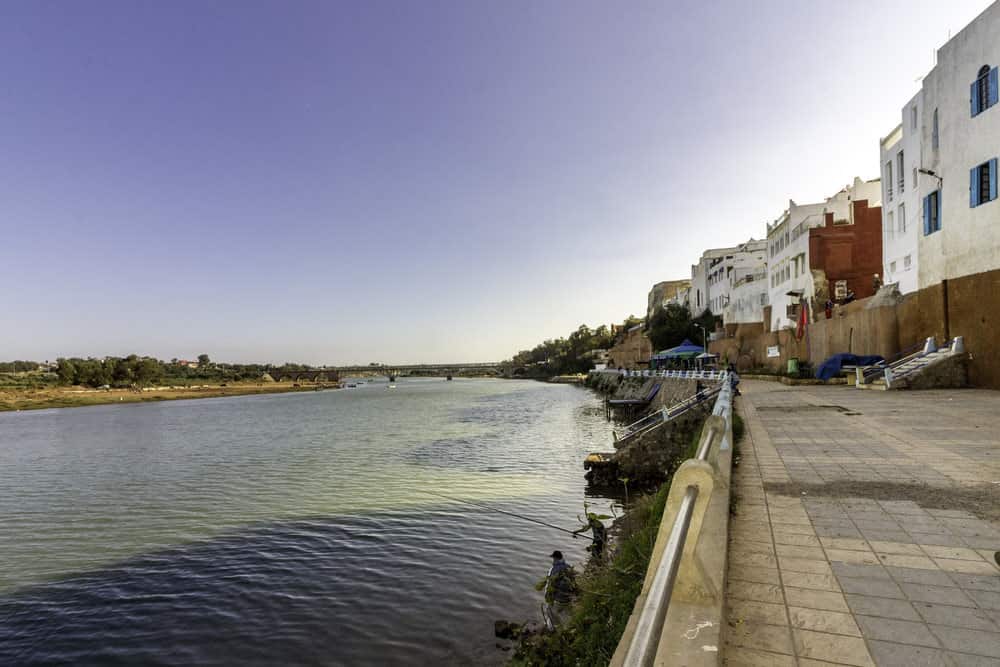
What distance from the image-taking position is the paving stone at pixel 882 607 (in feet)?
10.9

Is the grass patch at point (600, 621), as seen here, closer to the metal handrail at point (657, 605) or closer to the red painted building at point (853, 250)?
the metal handrail at point (657, 605)

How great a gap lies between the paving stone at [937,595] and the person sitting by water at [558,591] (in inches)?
220

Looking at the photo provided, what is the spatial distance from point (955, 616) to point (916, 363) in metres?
20.6

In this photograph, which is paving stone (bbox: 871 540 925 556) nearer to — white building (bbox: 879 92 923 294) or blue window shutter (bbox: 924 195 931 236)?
blue window shutter (bbox: 924 195 931 236)

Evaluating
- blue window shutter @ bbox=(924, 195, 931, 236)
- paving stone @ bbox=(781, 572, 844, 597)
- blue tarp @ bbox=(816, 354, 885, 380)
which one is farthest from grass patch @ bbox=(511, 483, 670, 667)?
blue tarp @ bbox=(816, 354, 885, 380)

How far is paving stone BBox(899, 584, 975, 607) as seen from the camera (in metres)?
3.47

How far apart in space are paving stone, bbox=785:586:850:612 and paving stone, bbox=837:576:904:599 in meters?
0.18

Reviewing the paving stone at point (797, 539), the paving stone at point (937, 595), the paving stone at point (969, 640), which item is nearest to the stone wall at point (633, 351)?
the paving stone at point (797, 539)

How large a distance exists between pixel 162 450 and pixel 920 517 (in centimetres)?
3549

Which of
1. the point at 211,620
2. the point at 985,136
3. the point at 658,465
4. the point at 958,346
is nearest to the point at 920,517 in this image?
the point at 211,620

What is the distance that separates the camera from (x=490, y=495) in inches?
653

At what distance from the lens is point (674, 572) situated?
7.04ft

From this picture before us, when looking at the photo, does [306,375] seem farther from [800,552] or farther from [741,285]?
[800,552]

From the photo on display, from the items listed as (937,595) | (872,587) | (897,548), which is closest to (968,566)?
(897,548)
